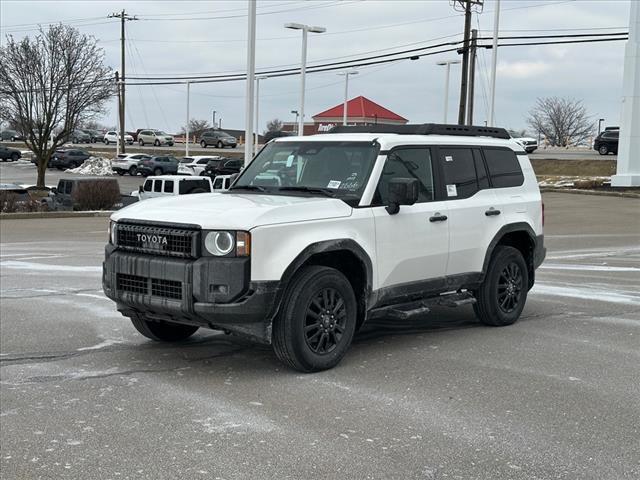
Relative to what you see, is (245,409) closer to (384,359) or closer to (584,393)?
(384,359)

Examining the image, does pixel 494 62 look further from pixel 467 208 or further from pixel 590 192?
pixel 467 208

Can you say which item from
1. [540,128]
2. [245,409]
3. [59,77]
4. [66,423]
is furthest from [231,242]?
[540,128]

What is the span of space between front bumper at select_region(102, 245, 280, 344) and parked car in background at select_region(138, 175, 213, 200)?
2259cm

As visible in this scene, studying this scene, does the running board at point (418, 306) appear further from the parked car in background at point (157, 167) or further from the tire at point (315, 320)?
the parked car in background at point (157, 167)

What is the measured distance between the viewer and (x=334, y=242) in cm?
622

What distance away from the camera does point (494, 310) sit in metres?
7.99

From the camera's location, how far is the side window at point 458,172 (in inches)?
294

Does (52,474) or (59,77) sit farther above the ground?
(59,77)

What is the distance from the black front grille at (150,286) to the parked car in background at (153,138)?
8180cm

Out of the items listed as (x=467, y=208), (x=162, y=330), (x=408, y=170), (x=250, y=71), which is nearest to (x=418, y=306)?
(x=467, y=208)

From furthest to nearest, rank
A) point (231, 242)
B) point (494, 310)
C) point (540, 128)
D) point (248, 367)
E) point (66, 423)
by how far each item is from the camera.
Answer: point (540, 128) → point (494, 310) → point (248, 367) → point (231, 242) → point (66, 423)

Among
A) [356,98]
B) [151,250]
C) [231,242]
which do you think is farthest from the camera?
[356,98]

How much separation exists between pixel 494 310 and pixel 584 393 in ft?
7.38

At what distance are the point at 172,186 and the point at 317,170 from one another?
2237cm
